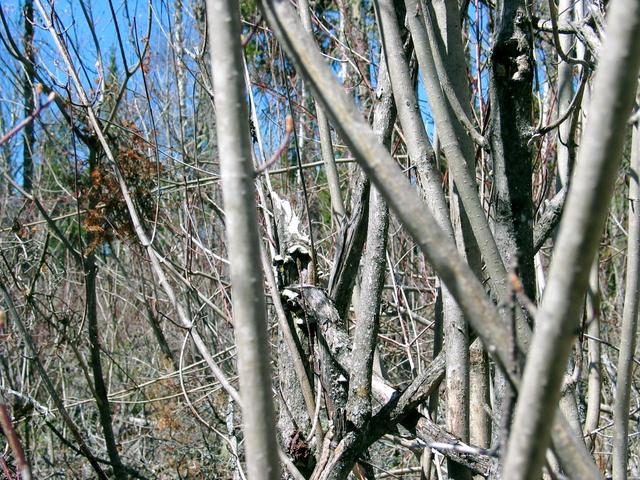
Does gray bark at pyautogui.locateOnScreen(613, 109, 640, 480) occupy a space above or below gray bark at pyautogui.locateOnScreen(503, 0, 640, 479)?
below

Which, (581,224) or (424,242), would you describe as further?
(424,242)

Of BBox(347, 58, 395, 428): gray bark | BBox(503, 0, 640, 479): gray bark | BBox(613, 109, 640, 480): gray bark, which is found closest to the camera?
BBox(503, 0, 640, 479): gray bark

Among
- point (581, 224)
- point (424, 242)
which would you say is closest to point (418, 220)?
point (424, 242)

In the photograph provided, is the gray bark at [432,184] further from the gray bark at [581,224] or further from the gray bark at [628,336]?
the gray bark at [581,224]

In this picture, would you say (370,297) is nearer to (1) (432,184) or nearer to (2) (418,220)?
(1) (432,184)

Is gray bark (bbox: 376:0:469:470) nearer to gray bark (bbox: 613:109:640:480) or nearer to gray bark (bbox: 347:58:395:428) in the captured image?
gray bark (bbox: 347:58:395:428)

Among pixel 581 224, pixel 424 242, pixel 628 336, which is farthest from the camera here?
pixel 628 336

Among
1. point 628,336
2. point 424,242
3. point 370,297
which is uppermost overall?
point 424,242

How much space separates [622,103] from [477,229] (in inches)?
36.7

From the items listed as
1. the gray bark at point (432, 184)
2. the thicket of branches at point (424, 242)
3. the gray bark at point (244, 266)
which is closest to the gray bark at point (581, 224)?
the thicket of branches at point (424, 242)

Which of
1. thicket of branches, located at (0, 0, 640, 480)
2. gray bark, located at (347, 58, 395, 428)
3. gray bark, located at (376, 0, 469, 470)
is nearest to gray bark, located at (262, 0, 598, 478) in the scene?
thicket of branches, located at (0, 0, 640, 480)

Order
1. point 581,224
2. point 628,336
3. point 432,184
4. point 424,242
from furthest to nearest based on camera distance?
point 432,184, point 628,336, point 424,242, point 581,224

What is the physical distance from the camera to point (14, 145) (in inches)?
398

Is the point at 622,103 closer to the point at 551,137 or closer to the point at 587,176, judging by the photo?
the point at 587,176
